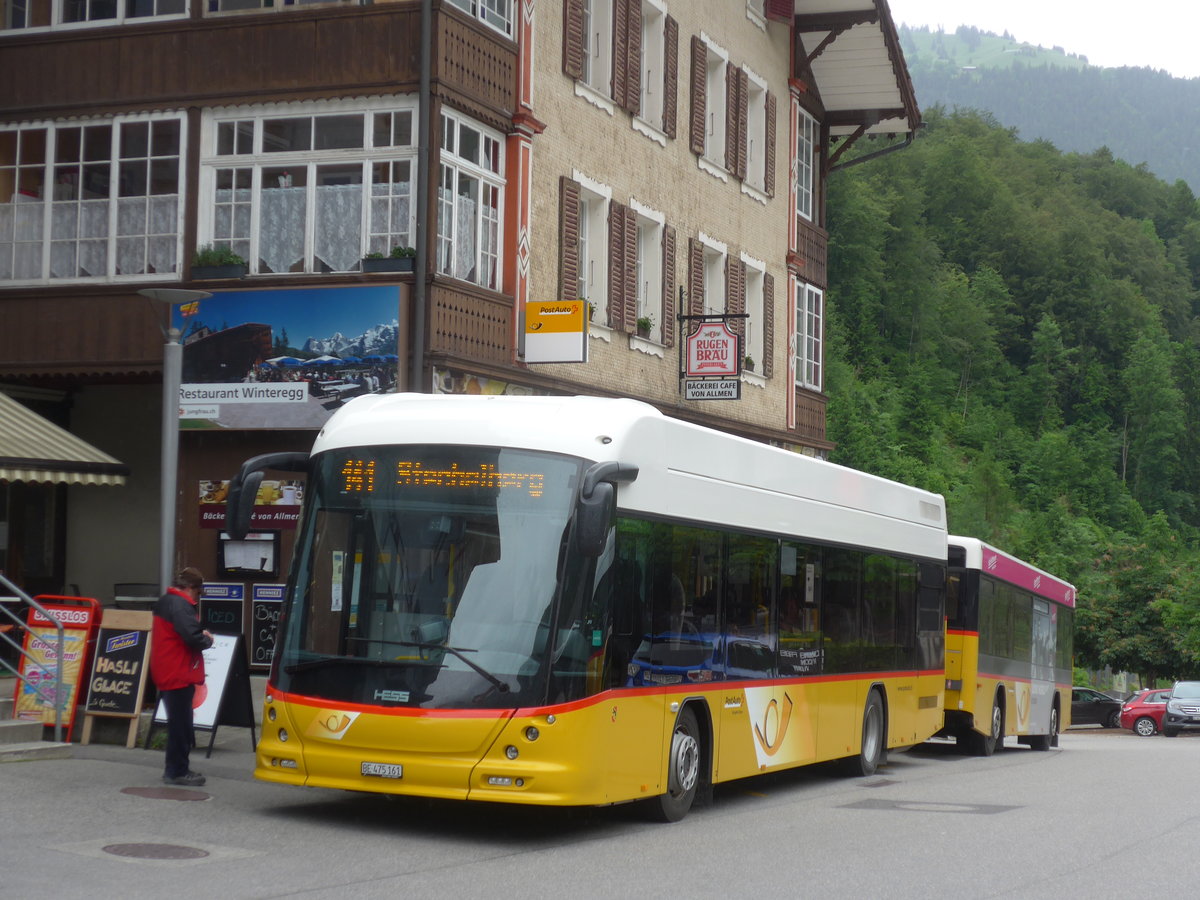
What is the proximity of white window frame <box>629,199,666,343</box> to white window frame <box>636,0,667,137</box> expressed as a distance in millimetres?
1350

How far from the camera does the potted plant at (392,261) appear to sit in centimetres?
1939

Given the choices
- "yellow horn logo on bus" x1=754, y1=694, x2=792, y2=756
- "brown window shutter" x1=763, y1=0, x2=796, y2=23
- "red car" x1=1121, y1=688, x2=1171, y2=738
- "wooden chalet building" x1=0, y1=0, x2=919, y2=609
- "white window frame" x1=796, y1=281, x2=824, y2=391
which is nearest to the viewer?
"yellow horn logo on bus" x1=754, y1=694, x2=792, y2=756

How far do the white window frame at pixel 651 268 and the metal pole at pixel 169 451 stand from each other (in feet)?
37.2

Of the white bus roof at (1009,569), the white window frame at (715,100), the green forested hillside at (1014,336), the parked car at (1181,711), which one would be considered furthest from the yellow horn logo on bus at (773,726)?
the green forested hillside at (1014,336)

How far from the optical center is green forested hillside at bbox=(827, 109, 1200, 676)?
92.2 metres

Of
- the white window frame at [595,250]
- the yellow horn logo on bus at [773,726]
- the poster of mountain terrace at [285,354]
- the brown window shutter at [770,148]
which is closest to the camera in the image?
the yellow horn logo on bus at [773,726]

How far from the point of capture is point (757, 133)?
3052 cm

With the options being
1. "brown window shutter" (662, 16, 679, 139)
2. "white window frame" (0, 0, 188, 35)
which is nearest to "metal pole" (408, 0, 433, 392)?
"white window frame" (0, 0, 188, 35)

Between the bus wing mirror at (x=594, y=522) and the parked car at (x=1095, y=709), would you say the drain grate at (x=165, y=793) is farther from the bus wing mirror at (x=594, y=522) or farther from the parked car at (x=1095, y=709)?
the parked car at (x=1095, y=709)

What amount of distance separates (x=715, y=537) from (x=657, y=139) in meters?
13.6

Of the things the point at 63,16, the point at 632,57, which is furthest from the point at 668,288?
the point at 63,16

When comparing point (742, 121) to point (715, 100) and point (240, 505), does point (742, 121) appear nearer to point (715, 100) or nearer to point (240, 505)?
point (715, 100)

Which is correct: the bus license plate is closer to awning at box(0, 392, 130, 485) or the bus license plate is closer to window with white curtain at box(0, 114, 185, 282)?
awning at box(0, 392, 130, 485)

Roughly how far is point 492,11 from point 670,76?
5.76 m
